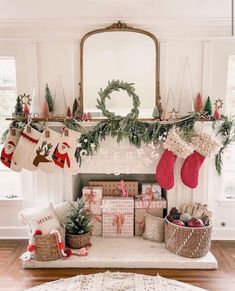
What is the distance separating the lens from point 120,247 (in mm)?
3291

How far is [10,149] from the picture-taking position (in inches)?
130

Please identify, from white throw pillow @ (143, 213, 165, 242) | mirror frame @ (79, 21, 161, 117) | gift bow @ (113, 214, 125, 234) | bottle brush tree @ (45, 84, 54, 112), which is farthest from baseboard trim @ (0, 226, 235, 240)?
mirror frame @ (79, 21, 161, 117)

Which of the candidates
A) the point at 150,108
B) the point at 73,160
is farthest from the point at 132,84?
the point at 73,160

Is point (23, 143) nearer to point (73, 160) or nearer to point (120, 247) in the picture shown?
point (73, 160)

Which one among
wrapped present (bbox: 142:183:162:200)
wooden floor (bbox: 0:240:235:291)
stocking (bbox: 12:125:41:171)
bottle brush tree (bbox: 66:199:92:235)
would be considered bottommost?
wooden floor (bbox: 0:240:235:291)

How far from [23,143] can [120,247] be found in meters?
1.43

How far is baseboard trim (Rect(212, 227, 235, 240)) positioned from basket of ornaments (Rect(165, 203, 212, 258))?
54 centimetres

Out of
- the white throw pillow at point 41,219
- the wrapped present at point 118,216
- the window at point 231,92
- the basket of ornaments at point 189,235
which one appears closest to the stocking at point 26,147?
the white throw pillow at point 41,219

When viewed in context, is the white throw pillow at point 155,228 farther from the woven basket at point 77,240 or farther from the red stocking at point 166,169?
the woven basket at point 77,240

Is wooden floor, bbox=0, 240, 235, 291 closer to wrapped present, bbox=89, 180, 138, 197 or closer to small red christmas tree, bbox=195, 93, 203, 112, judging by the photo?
wrapped present, bbox=89, 180, 138, 197

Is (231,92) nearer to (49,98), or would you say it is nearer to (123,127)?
(123,127)

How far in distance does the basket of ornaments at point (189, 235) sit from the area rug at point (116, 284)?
398 millimetres

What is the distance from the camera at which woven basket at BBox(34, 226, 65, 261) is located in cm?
297

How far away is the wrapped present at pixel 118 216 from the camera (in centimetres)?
347
